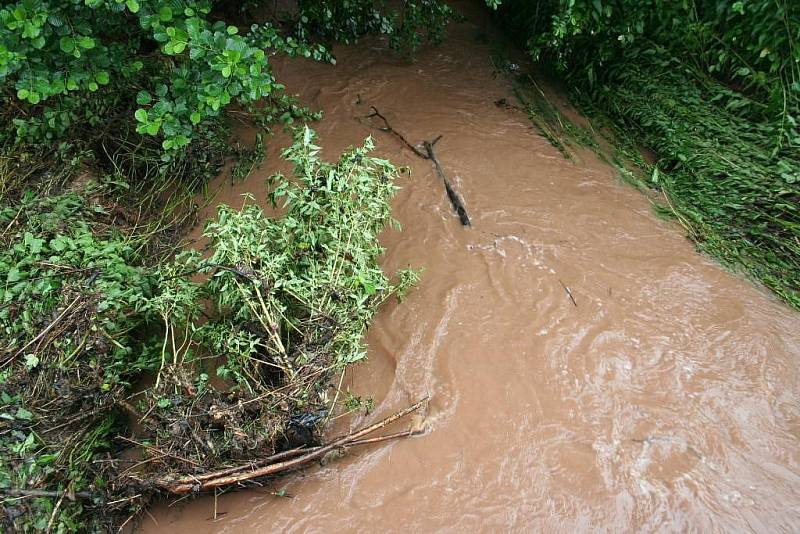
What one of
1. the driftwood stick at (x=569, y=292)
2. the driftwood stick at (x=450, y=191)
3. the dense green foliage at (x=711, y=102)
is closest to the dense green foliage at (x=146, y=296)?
the driftwood stick at (x=450, y=191)

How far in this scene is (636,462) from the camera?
8.79 feet

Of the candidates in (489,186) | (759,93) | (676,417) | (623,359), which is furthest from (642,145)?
(676,417)

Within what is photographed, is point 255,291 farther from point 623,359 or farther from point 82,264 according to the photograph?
point 623,359

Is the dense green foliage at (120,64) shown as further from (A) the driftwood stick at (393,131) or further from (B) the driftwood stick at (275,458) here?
(B) the driftwood stick at (275,458)

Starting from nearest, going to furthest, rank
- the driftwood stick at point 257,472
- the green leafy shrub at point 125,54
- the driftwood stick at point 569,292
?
the driftwood stick at point 257,472, the green leafy shrub at point 125,54, the driftwood stick at point 569,292

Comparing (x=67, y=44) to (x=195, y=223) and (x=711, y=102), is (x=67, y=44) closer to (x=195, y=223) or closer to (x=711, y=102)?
(x=195, y=223)

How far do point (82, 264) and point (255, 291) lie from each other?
1.21 meters

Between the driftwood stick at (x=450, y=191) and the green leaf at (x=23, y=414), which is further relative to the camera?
the driftwood stick at (x=450, y=191)

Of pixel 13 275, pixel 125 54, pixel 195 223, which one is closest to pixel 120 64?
pixel 125 54

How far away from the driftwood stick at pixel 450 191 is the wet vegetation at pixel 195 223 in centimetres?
80

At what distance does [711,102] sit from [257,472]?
477 centimetres

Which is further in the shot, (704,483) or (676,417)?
(676,417)

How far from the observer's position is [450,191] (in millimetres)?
4211

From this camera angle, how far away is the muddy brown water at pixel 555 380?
2523mm
